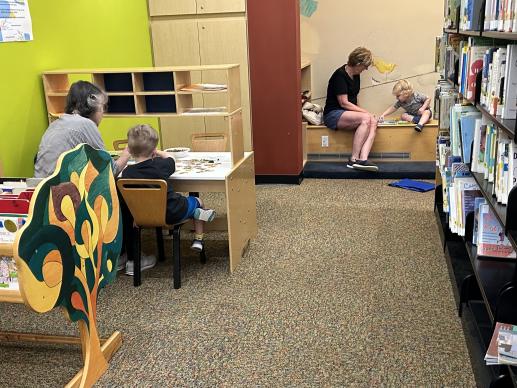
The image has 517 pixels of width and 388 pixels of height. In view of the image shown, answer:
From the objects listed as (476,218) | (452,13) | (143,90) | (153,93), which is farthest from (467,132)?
(143,90)

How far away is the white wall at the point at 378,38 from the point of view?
6.07 metres

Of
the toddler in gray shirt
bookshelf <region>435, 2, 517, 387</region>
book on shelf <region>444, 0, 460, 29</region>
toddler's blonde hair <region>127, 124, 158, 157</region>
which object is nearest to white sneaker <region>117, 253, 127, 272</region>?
toddler's blonde hair <region>127, 124, 158, 157</region>

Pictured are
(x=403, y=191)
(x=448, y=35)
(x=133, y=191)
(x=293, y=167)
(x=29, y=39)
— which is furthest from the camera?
(x=293, y=167)

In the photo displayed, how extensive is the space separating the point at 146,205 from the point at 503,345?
2030 millimetres

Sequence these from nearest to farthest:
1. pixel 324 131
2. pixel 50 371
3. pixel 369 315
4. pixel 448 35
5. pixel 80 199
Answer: pixel 80 199
pixel 50 371
pixel 369 315
pixel 448 35
pixel 324 131

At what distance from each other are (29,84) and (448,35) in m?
3.02

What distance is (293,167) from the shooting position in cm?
548

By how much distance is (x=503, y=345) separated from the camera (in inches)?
73.8

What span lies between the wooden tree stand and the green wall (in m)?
1.21

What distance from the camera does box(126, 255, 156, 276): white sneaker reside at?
138 inches

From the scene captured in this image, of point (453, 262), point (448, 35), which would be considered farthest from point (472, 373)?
point (448, 35)

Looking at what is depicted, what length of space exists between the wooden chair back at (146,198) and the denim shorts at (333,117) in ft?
10.3

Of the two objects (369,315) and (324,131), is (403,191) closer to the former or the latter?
(324,131)

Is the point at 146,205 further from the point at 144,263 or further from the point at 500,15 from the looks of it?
the point at 500,15
